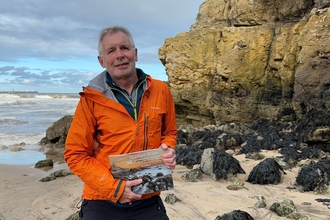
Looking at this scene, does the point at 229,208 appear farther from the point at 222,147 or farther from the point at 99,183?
the point at 222,147

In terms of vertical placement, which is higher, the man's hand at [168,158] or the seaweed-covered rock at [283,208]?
the man's hand at [168,158]

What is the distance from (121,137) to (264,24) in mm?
16090

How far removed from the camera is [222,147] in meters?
10.1

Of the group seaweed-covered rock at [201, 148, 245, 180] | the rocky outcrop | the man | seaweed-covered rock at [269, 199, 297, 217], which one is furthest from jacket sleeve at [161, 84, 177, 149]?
the rocky outcrop

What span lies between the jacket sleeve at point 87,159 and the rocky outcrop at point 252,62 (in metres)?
9.84

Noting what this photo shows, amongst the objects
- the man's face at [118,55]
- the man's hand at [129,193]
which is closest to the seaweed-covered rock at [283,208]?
the man's hand at [129,193]

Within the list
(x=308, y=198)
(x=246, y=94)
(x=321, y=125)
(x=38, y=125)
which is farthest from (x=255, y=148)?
(x=38, y=125)

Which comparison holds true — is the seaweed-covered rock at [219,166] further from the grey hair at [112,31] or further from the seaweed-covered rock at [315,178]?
the grey hair at [112,31]

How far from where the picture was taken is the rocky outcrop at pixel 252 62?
38.2 ft

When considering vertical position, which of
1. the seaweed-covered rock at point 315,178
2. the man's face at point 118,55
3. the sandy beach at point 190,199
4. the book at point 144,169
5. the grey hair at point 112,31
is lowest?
the sandy beach at point 190,199

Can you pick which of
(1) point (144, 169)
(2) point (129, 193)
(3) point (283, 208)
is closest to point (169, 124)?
(1) point (144, 169)

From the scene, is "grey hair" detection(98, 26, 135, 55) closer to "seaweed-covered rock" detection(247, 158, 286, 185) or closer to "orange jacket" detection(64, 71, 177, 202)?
"orange jacket" detection(64, 71, 177, 202)

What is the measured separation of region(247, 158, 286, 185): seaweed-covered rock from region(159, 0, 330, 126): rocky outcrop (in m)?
5.16

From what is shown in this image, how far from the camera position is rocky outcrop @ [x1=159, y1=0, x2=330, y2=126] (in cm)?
1163
